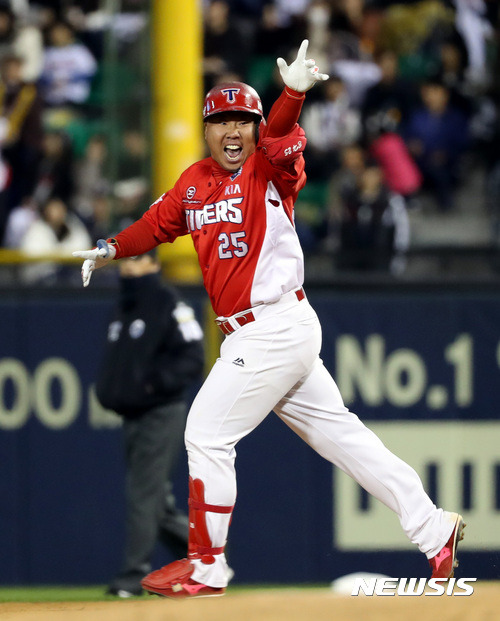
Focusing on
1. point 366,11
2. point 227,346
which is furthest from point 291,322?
point 366,11

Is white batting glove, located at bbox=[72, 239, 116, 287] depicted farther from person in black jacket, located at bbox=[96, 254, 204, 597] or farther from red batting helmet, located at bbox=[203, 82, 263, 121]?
person in black jacket, located at bbox=[96, 254, 204, 597]

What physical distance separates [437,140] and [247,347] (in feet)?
18.5

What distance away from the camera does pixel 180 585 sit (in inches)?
186

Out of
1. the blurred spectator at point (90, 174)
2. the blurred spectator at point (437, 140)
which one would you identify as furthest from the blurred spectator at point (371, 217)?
→ the blurred spectator at point (90, 174)

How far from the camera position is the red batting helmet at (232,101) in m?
4.67

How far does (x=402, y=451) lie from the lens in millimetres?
7484

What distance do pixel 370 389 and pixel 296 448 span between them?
60cm

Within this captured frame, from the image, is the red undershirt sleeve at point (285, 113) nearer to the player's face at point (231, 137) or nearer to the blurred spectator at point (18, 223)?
the player's face at point (231, 137)

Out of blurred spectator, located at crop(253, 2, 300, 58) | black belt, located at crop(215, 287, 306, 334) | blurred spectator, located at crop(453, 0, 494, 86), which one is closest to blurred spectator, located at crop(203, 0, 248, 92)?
blurred spectator, located at crop(253, 2, 300, 58)

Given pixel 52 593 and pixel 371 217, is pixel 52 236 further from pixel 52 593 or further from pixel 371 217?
pixel 52 593

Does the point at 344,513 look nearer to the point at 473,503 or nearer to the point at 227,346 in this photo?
the point at 473,503

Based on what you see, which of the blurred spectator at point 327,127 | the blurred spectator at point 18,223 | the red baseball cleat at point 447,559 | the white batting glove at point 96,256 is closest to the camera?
the white batting glove at point 96,256

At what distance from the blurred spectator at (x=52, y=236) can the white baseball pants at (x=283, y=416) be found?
3.29 meters

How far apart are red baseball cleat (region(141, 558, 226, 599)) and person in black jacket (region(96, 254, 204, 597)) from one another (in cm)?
185
